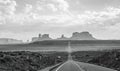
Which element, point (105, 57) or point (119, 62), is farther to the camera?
point (105, 57)

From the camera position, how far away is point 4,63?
39906 mm

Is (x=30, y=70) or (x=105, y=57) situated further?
(x=105, y=57)

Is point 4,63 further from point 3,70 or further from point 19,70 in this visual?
point 3,70

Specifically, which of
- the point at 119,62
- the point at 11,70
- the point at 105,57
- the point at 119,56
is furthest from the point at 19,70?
the point at 105,57

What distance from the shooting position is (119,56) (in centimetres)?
6088

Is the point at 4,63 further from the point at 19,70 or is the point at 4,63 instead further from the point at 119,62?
the point at 119,62

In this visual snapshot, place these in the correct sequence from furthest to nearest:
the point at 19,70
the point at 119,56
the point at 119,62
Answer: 1. the point at 119,56
2. the point at 119,62
3. the point at 19,70

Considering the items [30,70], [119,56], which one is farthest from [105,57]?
[30,70]

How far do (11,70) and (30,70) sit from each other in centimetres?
445

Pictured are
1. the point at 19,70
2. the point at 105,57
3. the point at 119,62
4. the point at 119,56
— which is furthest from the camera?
the point at 105,57

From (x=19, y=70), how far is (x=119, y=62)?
24303 millimetres

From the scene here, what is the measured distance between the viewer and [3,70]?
33375 mm

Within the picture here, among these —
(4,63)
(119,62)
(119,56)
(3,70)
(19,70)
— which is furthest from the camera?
(119,56)

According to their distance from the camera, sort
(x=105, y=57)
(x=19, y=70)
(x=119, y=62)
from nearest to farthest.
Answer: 1. (x=19, y=70)
2. (x=119, y=62)
3. (x=105, y=57)
